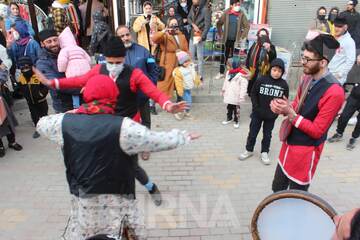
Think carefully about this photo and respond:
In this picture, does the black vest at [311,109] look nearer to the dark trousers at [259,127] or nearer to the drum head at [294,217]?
the drum head at [294,217]

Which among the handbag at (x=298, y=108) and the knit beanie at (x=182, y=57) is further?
the knit beanie at (x=182, y=57)

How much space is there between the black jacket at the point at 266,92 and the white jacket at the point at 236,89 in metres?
1.08

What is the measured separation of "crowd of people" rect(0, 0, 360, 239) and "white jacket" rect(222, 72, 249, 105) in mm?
18

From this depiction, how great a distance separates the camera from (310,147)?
3393 millimetres

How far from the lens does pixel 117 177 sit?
276cm

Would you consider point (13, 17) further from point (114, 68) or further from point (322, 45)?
point (322, 45)

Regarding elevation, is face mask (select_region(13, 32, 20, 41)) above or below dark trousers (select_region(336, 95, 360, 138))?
above

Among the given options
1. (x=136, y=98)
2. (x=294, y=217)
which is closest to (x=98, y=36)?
(x=136, y=98)

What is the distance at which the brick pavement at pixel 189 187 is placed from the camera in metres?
4.01

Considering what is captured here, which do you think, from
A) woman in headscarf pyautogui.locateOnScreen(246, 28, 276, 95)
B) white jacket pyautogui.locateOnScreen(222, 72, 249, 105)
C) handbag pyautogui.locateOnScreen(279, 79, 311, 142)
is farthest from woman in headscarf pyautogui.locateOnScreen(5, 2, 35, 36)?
handbag pyautogui.locateOnScreen(279, 79, 311, 142)

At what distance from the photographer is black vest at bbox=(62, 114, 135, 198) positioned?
255cm

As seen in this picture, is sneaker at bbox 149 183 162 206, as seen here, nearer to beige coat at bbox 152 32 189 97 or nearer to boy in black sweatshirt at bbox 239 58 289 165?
boy in black sweatshirt at bbox 239 58 289 165

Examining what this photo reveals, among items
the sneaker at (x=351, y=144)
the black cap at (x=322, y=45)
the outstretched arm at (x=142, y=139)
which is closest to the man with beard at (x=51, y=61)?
the outstretched arm at (x=142, y=139)

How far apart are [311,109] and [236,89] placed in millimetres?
3074
